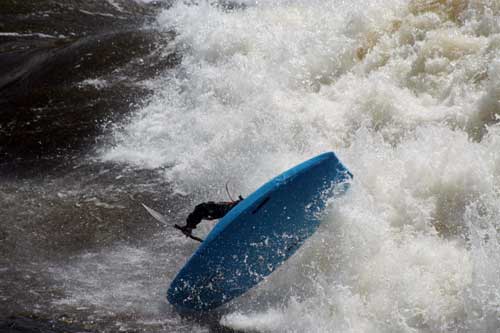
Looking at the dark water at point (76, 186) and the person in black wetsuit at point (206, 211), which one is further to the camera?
the person in black wetsuit at point (206, 211)

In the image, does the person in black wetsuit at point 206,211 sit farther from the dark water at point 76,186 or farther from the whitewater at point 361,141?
the whitewater at point 361,141

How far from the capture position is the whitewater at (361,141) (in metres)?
4.31

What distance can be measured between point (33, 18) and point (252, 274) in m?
10.2

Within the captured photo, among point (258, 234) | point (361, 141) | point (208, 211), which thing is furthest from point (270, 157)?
point (258, 234)

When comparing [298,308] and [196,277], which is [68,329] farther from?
[298,308]

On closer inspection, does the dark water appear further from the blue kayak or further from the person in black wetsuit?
the person in black wetsuit

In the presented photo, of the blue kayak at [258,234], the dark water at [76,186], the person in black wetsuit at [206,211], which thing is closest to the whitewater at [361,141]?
the blue kayak at [258,234]

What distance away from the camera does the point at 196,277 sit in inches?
180

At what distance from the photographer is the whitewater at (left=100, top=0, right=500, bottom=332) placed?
4309mm

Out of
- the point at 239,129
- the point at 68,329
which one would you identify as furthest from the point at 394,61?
the point at 68,329

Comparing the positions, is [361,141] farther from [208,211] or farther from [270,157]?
[208,211]

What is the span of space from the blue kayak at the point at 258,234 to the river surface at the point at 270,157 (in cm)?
15

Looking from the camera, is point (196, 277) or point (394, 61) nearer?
point (196, 277)

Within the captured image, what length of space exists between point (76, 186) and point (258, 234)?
3180 millimetres
